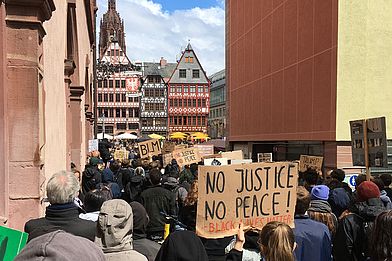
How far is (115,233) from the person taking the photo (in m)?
2.97

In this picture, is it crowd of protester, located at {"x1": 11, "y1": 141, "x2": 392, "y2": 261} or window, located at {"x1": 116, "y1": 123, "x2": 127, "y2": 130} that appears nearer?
crowd of protester, located at {"x1": 11, "y1": 141, "x2": 392, "y2": 261}

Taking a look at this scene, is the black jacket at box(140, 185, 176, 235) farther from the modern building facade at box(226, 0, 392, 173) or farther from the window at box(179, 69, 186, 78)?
the window at box(179, 69, 186, 78)

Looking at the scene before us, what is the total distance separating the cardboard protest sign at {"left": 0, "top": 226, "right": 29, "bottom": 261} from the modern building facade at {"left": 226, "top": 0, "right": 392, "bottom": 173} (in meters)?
15.4

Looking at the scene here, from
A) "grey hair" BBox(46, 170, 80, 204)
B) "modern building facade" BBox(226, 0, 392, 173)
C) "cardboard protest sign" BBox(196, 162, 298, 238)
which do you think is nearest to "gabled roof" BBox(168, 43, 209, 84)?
"modern building facade" BBox(226, 0, 392, 173)

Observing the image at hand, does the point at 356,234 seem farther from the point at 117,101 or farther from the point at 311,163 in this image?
the point at 117,101

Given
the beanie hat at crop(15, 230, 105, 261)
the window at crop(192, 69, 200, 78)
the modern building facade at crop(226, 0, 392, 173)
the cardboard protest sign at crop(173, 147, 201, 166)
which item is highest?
the window at crop(192, 69, 200, 78)

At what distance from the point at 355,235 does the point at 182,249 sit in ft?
6.64

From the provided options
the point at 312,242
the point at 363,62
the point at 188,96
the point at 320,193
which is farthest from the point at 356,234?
the point at 188,96

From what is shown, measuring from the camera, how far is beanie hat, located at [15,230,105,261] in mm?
1457

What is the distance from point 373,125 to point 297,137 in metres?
12.4

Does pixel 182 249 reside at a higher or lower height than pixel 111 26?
lower

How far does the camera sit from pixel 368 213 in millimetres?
4258

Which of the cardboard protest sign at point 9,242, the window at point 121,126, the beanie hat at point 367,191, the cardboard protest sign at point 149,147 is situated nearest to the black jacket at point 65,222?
the cardboard protest sign at point 9,242

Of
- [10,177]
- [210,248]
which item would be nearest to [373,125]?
[210,248]
